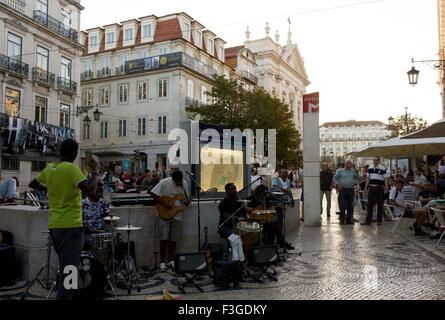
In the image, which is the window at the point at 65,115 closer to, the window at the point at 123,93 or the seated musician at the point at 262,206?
the window at the point at 123,93

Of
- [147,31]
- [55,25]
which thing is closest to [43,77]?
[55,25]

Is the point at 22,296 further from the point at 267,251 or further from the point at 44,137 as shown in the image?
the point at 44,137

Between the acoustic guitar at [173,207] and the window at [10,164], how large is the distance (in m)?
21.2

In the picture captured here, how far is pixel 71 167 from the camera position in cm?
472

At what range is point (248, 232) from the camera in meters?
7.29

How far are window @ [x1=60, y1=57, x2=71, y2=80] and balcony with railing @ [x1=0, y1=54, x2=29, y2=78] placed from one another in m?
3.61

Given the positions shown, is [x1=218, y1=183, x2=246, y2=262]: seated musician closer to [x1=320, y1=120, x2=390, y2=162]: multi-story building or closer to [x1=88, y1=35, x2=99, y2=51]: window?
[x1=88, y1=35, x2=99, y2=51]: window

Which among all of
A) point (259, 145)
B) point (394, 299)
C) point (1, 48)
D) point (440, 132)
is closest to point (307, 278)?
point (394, 299)

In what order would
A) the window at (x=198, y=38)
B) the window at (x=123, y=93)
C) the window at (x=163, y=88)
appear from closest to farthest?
the window at (x=163, y=88)
the window at (x=123, y=93)
the window at (x=198, y=38)

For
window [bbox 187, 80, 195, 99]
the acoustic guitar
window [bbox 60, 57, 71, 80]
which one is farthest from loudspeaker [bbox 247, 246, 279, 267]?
window [bbox 187, 80, 195, 99]

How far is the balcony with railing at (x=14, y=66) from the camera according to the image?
25.0 m

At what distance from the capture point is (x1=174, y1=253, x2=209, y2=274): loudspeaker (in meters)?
6.24

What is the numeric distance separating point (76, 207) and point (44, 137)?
24767 mm

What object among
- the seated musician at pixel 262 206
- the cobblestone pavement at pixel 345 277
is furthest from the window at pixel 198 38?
the seated musician at pixel 262 206
